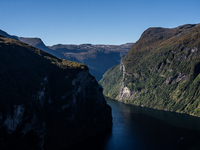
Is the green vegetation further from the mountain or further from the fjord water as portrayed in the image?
the fjord water

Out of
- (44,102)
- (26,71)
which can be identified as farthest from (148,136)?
(26,71)

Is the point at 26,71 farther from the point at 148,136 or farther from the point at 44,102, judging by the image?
the point at 148,136

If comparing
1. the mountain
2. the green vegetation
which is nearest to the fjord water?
the mountain

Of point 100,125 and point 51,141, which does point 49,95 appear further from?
point 100,125

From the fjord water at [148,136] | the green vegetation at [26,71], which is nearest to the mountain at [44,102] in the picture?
the green vegetation at [26,71]

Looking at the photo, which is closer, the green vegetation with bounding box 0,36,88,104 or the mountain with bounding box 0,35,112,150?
the mountain with bounding box 0,35,112,150
